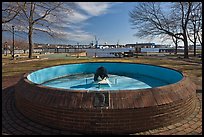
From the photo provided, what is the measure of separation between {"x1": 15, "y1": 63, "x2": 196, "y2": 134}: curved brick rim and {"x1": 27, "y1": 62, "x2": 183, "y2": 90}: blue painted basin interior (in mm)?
4218

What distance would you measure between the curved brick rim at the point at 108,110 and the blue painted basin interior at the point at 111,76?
4.22m

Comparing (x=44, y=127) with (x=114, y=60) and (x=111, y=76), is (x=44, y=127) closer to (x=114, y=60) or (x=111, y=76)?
(x=111, y=76)

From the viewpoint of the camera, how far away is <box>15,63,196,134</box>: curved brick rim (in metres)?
Result: 4.74

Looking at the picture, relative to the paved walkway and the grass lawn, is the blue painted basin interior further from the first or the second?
the paved walkway

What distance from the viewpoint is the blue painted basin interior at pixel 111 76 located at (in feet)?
33.1

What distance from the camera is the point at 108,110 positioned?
4.73 metres

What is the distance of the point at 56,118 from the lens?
497 centimetres

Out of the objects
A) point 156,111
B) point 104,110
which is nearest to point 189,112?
point 156,111

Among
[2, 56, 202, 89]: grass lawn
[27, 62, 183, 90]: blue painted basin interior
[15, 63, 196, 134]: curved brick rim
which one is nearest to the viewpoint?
[15, 63, 196, 134]: curved brick rim

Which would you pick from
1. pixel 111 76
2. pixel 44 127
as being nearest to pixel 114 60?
pixel 111 76

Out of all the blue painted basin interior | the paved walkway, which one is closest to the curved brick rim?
the paved walkway

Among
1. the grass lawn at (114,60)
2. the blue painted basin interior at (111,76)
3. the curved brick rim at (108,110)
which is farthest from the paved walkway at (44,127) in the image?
the grass lawn at (114,60)

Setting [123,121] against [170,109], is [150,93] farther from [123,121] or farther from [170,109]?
[123,121]

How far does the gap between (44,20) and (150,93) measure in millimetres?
28722
